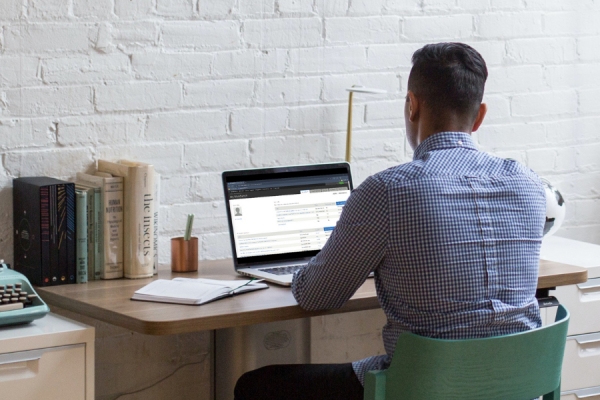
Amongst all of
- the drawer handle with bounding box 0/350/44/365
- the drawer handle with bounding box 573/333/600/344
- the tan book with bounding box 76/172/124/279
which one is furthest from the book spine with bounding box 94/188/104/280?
the drawer handle with bounding box 573/333/600/344

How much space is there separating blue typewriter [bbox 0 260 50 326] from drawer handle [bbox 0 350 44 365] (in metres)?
0.08

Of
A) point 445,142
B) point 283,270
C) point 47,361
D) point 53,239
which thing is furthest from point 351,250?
point 53,239

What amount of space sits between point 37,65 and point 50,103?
0.10 m

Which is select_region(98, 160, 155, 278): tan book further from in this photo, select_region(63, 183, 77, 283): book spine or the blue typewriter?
the blue typewriter

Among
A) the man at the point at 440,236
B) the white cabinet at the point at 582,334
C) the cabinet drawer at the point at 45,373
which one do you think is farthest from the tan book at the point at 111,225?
the white cabinet at the point at 582,334

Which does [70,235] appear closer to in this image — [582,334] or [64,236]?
[64,236]

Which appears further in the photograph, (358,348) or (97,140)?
(358,348)

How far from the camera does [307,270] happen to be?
79.2 inches

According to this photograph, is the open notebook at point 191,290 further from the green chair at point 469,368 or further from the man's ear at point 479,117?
the man's ear at point 479,117

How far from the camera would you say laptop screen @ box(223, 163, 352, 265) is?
2.43 meters

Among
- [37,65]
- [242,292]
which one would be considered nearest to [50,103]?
[37,65]

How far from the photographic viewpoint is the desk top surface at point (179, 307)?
1.92 metres

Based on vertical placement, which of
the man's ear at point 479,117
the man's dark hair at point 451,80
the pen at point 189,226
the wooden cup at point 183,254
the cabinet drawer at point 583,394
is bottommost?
the cabinet drawer at point 583,394

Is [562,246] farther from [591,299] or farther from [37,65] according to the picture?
[37,65]
